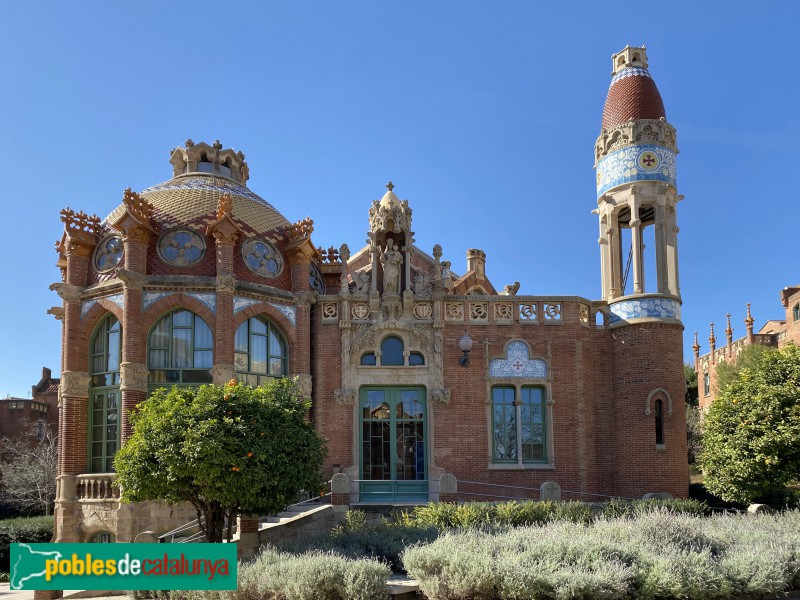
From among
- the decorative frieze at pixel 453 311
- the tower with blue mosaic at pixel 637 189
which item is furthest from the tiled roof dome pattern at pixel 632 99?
the decorative frieze at pixel 453 311

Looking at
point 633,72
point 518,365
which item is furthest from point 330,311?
point 633,72

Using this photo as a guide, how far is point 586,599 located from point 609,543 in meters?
1.69

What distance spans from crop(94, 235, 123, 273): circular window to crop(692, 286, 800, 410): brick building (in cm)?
3894

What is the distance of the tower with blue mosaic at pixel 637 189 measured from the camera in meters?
25.7

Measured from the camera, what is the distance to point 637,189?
26109 millimetres

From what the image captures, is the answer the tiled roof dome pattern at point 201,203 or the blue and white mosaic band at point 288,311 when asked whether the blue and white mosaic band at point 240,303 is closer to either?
the blue and white mosaic band at point 288,311

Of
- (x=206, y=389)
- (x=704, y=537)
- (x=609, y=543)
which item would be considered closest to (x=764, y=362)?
(x=704, y=537)

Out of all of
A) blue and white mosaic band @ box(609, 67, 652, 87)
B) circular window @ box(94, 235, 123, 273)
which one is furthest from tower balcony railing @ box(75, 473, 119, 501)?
blue and white mosaic band @ box(609, 67, 652, 87)

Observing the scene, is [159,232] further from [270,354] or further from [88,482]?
[88,482]

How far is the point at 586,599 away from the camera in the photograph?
1268cm

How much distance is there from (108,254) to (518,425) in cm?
1315

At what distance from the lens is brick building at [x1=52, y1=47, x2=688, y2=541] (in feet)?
80.1

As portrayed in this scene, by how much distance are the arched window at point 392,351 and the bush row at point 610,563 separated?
33.2 feet

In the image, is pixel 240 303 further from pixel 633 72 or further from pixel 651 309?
pixel 633 72
